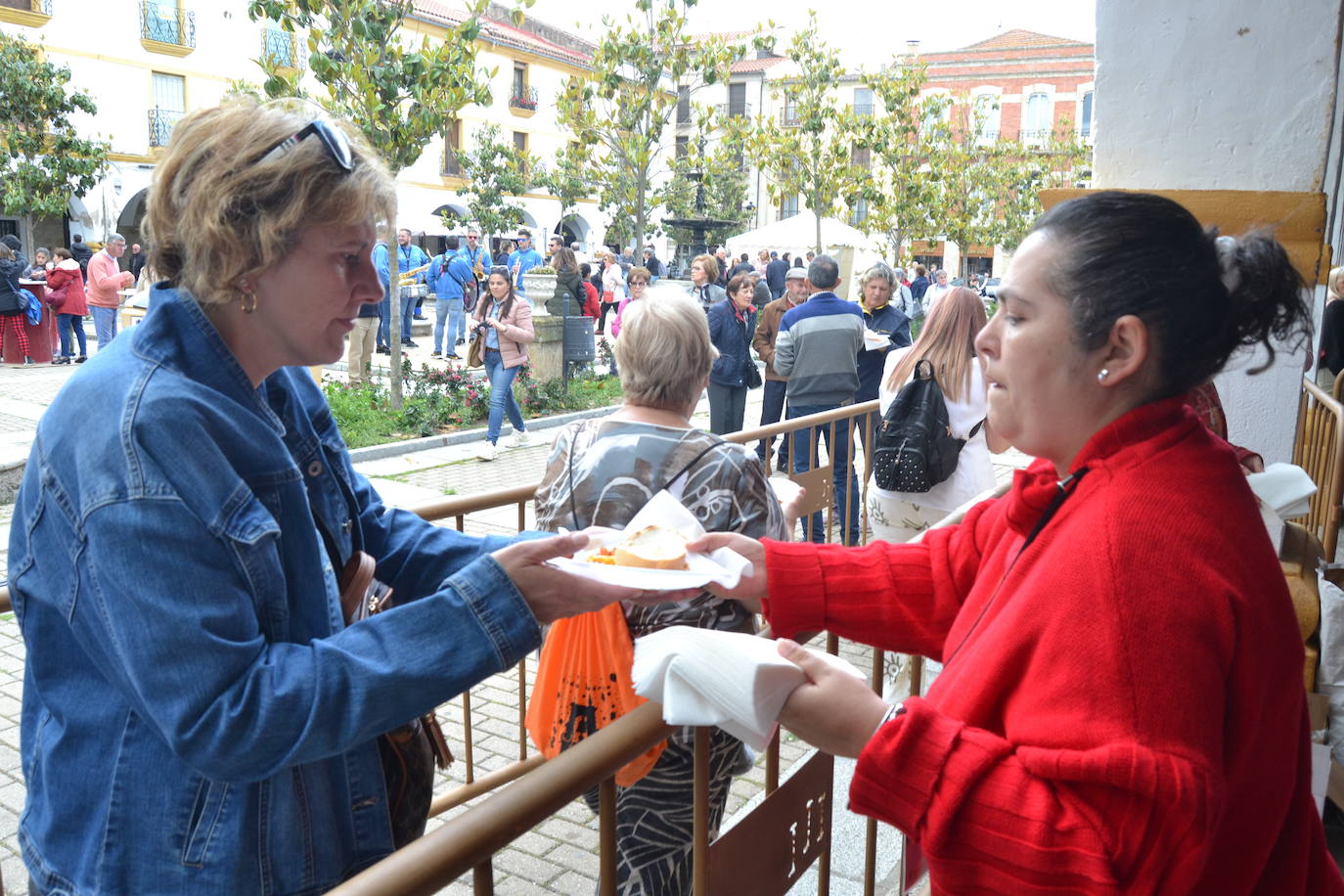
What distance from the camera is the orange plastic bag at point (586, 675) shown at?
2.66m

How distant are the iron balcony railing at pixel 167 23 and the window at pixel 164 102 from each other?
1.10 metres

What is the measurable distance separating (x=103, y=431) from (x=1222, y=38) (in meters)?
3.64

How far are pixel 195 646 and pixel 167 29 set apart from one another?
36.8 meters

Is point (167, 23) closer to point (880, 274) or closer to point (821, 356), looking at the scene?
point (880, 274)

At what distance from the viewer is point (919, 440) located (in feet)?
17.1

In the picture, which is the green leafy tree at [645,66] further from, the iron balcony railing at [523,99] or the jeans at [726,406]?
the iron balcony railing at [523,99]

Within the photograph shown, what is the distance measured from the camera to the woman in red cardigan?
1.19m

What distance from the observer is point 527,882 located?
3605 mm

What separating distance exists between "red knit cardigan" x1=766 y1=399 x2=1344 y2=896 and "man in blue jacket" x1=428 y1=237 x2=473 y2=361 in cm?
1685

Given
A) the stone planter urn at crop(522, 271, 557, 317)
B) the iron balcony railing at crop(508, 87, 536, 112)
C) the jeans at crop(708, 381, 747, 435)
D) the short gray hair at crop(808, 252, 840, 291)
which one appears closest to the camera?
the short gray hair at crop(808, 252, 840, 291)

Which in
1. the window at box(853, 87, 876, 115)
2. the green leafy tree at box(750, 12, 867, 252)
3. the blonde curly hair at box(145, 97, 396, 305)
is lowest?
the blonde curly hair at box(145, 97, 396, 305)

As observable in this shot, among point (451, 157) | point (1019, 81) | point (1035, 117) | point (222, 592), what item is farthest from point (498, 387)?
point (1019, 81)

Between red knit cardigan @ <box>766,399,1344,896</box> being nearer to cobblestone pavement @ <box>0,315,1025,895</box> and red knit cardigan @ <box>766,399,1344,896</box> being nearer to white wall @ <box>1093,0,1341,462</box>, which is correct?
cobblestone pavement @ <box>0,315,1025,895</box>

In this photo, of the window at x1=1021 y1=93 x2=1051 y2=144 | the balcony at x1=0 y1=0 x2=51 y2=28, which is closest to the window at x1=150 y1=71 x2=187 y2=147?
the balcony at x1=0 y1=0 x2=51 y2=28
